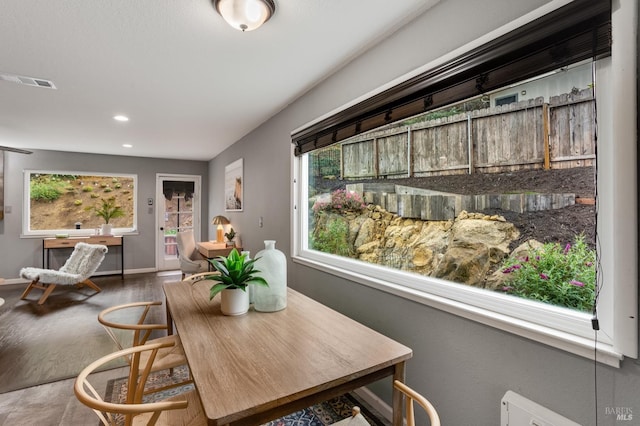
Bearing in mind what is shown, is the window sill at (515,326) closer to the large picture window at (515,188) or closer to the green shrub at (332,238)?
the large picture window at (515,188)

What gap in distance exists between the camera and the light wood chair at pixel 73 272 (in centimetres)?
421

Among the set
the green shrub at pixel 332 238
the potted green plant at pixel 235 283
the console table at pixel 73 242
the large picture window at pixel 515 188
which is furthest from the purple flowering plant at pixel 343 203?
the console table at pixel 73 242

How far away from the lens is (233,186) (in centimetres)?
475

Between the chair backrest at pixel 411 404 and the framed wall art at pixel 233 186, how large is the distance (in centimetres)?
362

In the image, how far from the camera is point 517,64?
1.22 meters

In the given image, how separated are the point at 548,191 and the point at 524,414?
2.85 ft

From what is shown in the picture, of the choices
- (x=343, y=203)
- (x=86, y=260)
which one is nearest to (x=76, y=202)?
(x=86, y=260)

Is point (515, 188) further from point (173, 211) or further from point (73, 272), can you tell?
point (173, 211)

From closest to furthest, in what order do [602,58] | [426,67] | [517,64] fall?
1. [602,58]
2. [517,64]
3. [426,67]

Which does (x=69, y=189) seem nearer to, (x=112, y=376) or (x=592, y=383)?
(x=112, y=376)

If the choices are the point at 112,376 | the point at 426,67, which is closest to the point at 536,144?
the point at 426,67

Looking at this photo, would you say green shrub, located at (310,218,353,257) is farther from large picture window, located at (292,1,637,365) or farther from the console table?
the console table

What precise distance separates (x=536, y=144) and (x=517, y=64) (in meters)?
0.33

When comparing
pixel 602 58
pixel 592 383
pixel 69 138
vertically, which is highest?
pixel 69 138
